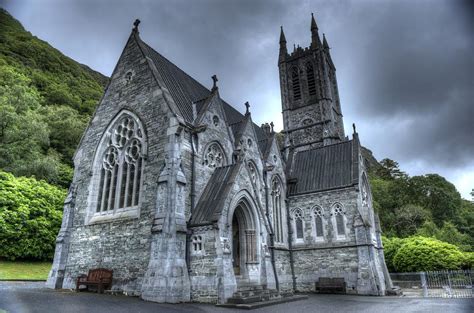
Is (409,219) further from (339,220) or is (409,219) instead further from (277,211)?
(277,211)

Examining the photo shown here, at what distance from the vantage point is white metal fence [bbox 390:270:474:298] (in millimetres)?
18573

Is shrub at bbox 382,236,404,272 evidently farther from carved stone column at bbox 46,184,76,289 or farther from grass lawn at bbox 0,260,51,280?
grass lawn at bbox 0,260,51,280

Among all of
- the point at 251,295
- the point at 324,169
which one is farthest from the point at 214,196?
the point at 324,169

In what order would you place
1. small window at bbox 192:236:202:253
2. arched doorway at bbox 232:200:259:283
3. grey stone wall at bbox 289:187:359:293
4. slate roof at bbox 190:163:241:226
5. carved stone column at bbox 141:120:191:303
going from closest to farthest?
1. carved stone column at bbox 141:120:191:303
2. small window at bbox 192:236:202:253
3. slate roof at bbox 190:163:241:226
4. arched doorway at bbox 232:200:259:283
5. grey stone wall at bbox 289:187:359:293

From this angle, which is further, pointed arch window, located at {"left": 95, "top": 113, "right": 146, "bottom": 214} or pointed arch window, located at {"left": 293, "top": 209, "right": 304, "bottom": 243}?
pointed arch window, located at {"left": 293, "top": 209, "right": 304, "bottom": 243}

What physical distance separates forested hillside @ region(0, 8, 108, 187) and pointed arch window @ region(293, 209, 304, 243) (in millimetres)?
20552

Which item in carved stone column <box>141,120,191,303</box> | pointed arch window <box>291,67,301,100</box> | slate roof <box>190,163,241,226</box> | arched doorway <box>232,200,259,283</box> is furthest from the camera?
pointed arch window <box>291,67,301,100</box>

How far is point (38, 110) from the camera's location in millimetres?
42031

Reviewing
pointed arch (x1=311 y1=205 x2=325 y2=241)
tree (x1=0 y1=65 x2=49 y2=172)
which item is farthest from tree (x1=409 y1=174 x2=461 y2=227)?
tree (x1=0 y1=65 x2=49 y2=172)

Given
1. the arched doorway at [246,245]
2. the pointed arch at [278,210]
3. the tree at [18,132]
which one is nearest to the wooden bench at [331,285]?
the pointed arch at [278,210]

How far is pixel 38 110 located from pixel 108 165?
31905 mm

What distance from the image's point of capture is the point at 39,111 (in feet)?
139

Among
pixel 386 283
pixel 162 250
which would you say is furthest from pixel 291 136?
pixel 162 250

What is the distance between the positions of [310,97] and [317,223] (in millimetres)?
21826
